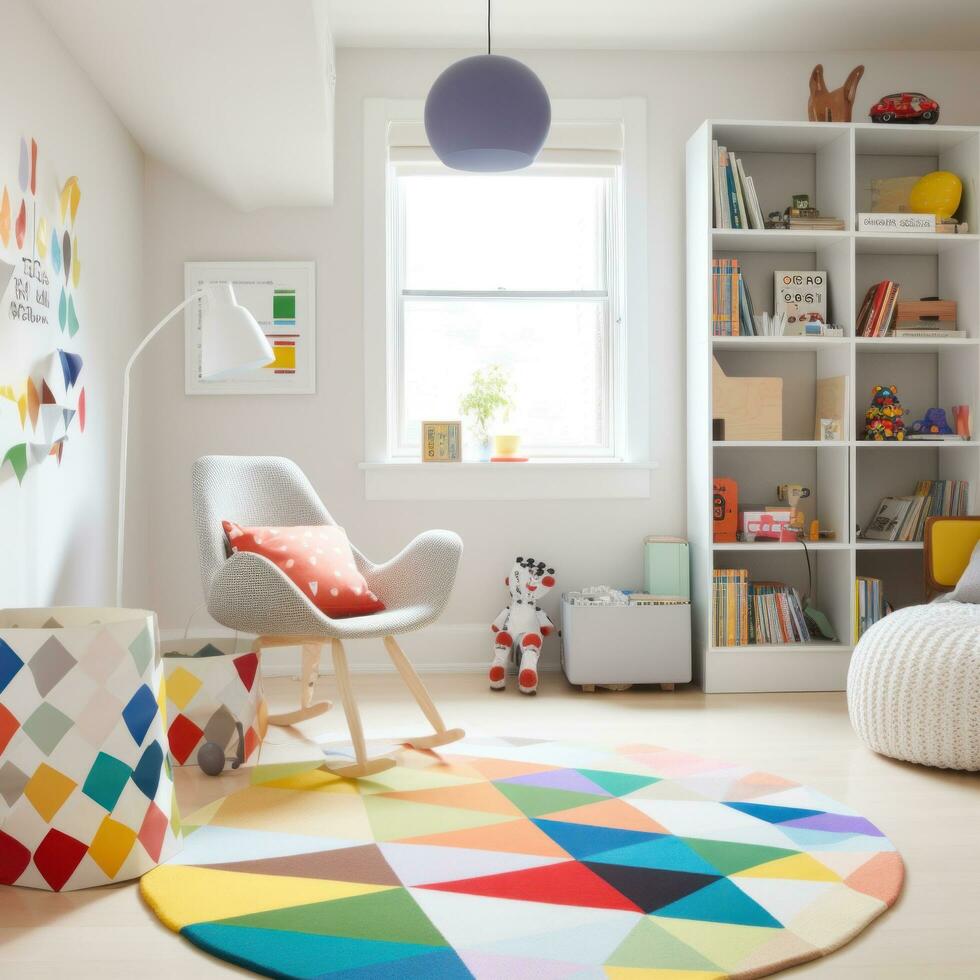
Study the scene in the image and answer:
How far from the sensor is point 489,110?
2.37 meters

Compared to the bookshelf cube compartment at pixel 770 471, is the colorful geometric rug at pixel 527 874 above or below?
below

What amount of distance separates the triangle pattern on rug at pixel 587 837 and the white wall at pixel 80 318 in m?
1.50

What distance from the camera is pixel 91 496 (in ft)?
10.9

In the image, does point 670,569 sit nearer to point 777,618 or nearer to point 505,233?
point 777,618

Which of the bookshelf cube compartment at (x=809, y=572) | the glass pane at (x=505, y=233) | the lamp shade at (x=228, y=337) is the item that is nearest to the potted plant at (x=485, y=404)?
the glass pane at (x=505, y=233)

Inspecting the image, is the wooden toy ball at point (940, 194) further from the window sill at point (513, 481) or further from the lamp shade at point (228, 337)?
the lamp shade at point (228, 337)

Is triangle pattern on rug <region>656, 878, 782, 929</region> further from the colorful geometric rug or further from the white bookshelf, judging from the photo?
the white bookshelf

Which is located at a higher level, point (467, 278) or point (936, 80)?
point (936, 80)

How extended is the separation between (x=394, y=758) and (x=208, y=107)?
2.02 meters

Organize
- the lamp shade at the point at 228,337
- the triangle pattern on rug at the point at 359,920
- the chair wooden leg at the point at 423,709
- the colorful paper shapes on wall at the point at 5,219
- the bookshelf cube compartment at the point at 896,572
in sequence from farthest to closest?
the bookshelf cube compartment at the point at 896,572 → the lamp shade at the point at 228,337 → the chair wooden leg at the point at 423,709 → the colorful paper shapes on wall at the point at 5,219 → the triangle pattern on rug at the point at 359,920

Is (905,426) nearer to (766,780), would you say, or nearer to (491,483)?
(491,483)

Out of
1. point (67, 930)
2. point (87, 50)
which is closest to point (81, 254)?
point (87, 50)

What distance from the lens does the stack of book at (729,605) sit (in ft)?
12.3

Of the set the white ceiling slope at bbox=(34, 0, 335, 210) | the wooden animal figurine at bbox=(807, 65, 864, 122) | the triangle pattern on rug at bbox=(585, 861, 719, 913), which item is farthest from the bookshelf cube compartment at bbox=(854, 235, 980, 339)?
the triangle pattern on rug at bbox=(585, 861, 719, 913)
